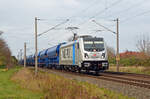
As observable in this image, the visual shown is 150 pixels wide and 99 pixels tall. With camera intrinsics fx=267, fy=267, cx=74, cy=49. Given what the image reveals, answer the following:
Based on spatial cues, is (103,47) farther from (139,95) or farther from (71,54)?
(139,95)

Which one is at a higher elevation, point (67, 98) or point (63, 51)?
point (63, 51)

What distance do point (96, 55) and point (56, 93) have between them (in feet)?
45.4

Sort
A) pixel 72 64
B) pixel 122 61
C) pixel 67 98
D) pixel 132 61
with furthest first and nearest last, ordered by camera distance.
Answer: pixel 122 61, pixel 132 61, pixel 72 64, pixel 67 98

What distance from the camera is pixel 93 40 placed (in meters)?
25.6

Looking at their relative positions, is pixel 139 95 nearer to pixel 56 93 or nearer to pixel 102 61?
pixel 56 93

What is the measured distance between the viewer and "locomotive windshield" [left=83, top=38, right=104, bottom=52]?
81.6 feet

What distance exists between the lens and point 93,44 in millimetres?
25219

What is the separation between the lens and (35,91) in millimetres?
14422

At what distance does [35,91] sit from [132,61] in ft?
127

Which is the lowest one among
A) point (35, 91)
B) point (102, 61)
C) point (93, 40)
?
point (35, 91)

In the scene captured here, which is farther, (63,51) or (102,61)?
(63,51)

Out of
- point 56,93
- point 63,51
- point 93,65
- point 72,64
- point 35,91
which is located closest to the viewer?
point 56,93

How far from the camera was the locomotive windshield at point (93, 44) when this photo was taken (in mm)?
24861

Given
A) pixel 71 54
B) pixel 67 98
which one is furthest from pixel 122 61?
pixel 67 98
